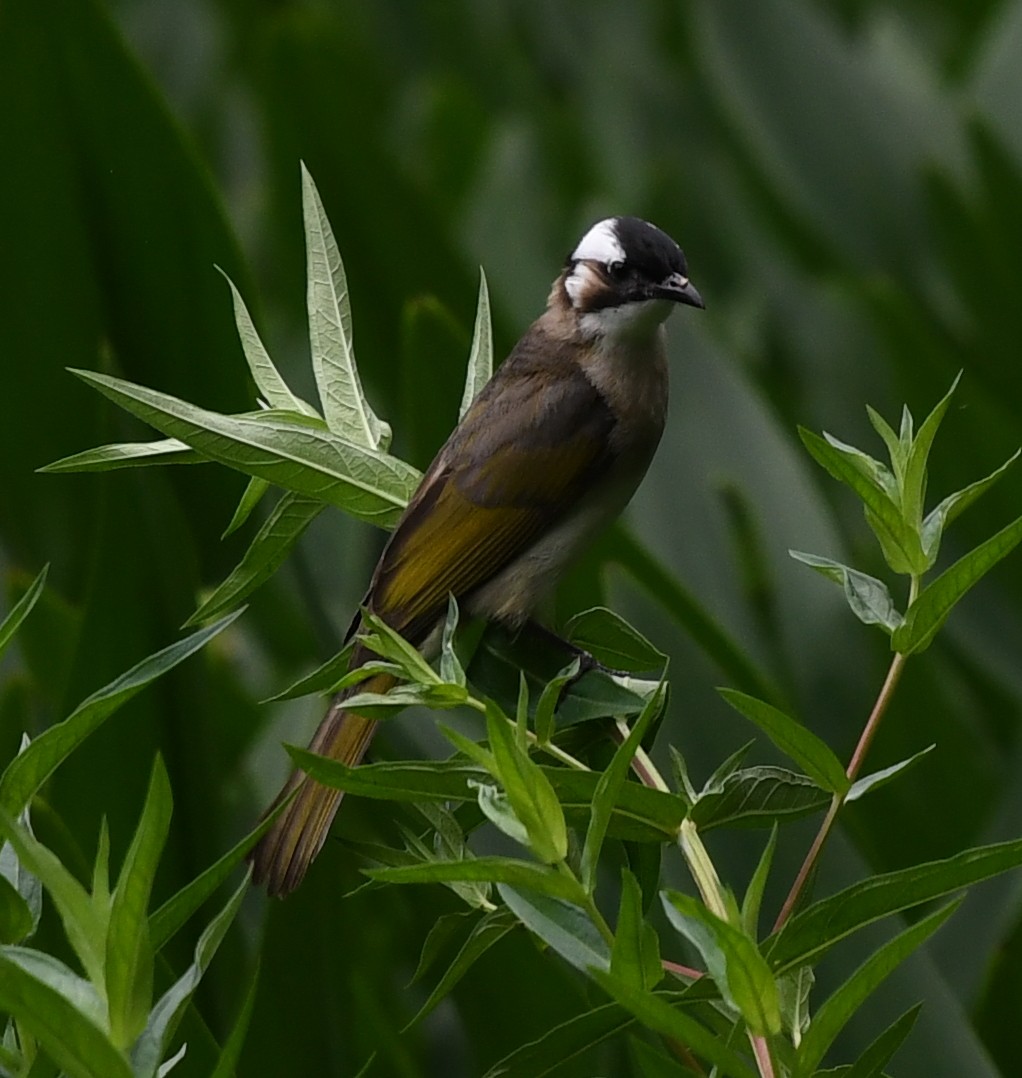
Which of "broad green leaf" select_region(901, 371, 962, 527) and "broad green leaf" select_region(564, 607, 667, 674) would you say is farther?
"broad green leaf" select_region(564, 607, 667, 674)

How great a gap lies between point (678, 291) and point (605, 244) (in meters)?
0.16

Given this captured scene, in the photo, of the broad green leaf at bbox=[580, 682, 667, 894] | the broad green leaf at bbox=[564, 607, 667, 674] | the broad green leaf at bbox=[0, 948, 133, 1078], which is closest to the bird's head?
the broad green leaf at bbox=[564, 607, 667, 674]

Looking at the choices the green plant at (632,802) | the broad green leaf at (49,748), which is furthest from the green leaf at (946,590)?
the broad green leaf at (49,748)

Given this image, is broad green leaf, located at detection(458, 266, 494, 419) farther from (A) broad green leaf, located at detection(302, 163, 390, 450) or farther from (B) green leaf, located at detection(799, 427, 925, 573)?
(B) green leaf, located at detection(799, 427, 925, 573)

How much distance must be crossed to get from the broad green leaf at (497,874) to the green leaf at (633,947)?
0.05 metres

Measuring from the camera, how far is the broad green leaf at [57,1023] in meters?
0.91

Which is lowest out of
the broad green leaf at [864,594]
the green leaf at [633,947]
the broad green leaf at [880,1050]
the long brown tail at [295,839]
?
the long brown tail at [295,839]

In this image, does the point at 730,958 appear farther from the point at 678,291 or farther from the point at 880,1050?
the point at 678,291

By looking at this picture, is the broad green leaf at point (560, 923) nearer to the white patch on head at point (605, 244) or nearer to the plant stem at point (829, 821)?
the plant stem at point (829, 821)

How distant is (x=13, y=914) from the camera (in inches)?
40.3

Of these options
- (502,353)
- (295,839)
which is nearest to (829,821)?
(295,839)

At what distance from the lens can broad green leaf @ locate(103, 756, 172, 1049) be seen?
0.97 meters

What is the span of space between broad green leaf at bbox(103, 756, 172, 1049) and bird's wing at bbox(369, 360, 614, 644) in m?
0.93

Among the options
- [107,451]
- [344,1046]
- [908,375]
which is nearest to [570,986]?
[344,1046]
